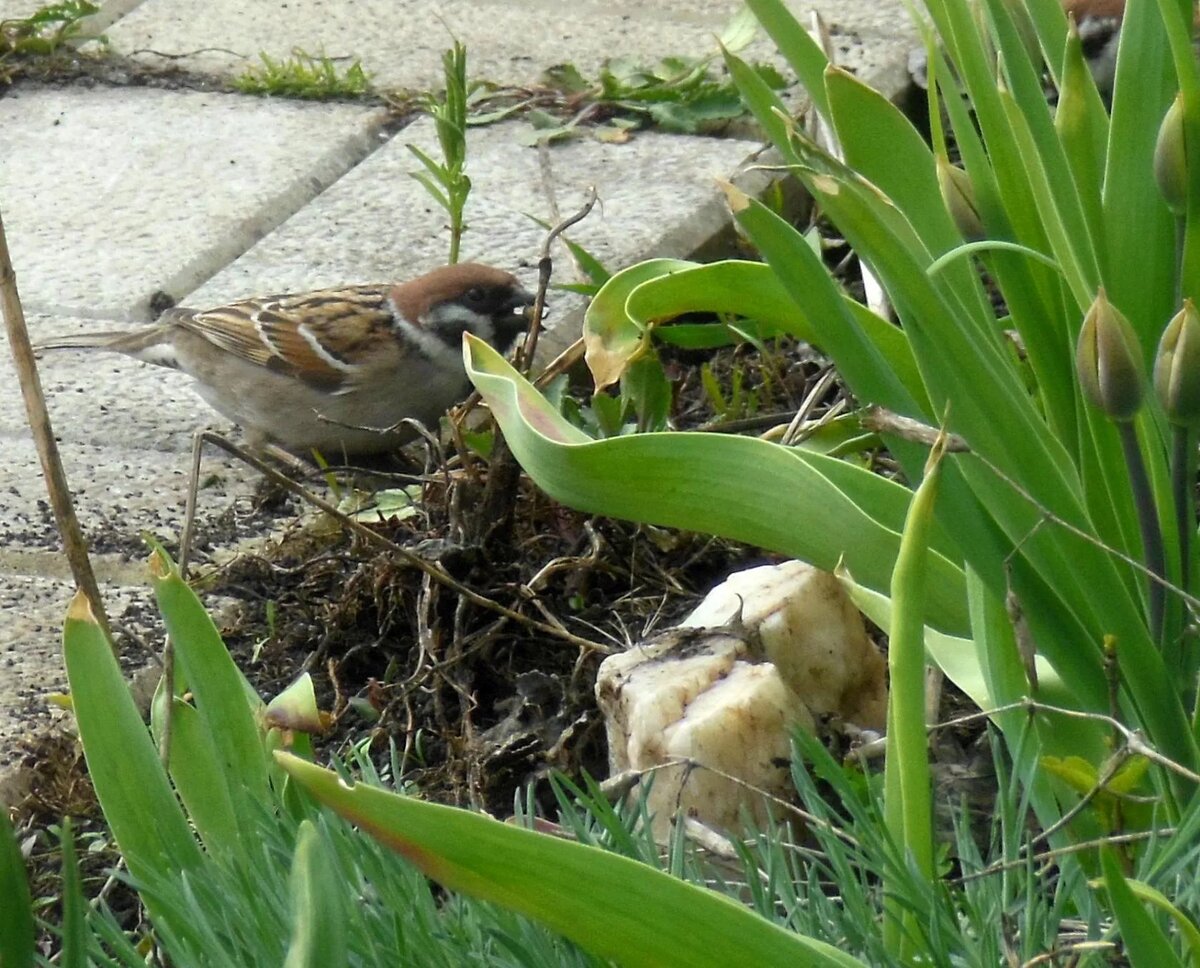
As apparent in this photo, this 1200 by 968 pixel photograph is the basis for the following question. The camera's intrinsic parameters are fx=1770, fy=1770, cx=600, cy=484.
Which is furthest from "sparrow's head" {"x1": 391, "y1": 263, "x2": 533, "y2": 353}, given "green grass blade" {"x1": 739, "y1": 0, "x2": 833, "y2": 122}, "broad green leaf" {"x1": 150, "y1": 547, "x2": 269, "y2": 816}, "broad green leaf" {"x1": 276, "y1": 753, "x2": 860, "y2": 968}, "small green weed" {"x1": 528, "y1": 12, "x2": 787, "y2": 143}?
"broad green leaf" {"x1": 276, "y1": 753, "x2": 860, "y2": 968}

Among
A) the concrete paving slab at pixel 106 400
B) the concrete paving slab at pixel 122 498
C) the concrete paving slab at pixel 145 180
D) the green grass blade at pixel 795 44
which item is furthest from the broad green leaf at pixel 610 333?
the concrete paving slab at pixel 145 180

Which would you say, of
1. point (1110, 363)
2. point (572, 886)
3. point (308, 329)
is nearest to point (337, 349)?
point (308, 329)

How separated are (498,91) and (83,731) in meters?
2.81

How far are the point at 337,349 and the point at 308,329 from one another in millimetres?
133

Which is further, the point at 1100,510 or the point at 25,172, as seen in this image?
the point at 25,172

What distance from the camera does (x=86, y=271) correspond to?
334cm

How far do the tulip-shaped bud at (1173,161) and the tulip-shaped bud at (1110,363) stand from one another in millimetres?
264

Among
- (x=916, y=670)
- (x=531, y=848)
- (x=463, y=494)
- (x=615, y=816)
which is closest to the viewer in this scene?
(x=531, y=848)

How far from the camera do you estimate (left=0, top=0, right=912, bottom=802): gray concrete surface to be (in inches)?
102

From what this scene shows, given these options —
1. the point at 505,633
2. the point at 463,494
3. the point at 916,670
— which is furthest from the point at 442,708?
the point at 916,670

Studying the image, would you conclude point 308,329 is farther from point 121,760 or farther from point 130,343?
point 121,760

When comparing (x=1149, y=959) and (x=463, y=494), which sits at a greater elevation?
(x=1149, y=959)

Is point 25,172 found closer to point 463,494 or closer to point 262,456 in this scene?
point 262,456

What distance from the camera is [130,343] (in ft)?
10.3
